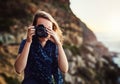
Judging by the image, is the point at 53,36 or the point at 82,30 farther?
the point at 82,30

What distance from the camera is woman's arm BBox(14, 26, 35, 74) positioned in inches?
96.6

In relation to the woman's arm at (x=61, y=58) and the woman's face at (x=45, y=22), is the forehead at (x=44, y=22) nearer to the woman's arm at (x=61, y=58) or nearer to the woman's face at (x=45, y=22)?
the woman's face at (x=45, y=22)

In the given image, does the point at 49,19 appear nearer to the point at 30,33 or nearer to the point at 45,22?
the point at 45,22

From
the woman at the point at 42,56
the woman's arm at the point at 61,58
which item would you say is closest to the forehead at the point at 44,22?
the woman at the point at 42,56

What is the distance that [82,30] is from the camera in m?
2.67

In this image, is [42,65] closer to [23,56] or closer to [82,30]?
[23,56]

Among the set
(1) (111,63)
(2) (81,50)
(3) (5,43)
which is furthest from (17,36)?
(1) (111,63)

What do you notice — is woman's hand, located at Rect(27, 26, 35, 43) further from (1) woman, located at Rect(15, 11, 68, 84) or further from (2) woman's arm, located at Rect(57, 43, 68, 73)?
(2) woman's arm, located at Rect(57, 43, 68, 73)

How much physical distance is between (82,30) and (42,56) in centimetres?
33

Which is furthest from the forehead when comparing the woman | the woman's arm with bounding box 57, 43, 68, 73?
the woman's arm with bounding box 57, 43, 68, 73

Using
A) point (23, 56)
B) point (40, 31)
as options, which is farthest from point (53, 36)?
point (23, 56)

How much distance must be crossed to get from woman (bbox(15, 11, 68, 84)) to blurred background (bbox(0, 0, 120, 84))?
90mm

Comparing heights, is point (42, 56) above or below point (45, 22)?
below

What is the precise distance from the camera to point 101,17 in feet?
8.87
